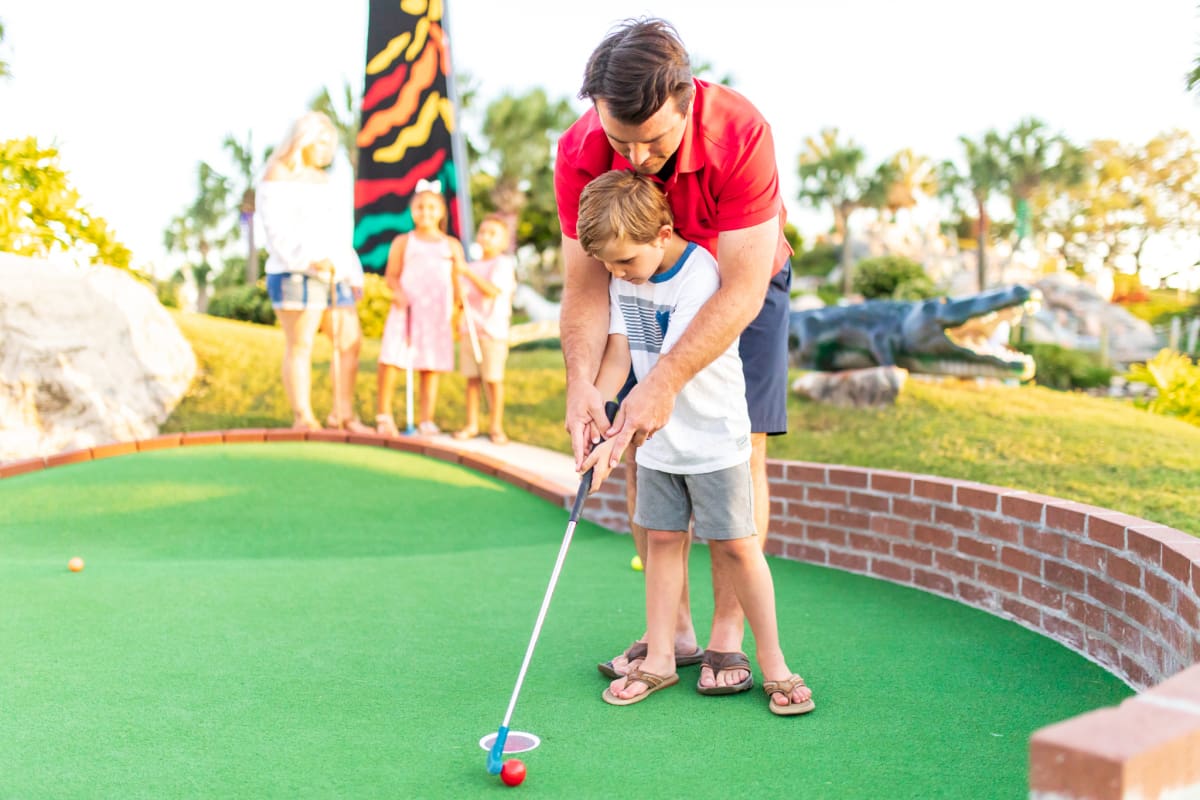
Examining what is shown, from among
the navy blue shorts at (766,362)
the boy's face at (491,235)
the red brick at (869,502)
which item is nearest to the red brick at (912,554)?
the red brick at (869,502)

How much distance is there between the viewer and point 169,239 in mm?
44562

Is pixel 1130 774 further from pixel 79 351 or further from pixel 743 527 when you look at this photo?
pixel 79 351

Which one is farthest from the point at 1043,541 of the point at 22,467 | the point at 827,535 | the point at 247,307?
the point at 247,307

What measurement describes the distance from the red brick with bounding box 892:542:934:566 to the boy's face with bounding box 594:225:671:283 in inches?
71.2

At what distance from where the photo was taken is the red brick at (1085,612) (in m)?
2.82

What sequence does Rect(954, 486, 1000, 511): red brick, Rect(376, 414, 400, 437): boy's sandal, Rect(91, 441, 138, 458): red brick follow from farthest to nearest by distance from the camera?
Rect(376, 414, 400, 437): boy's sandal
Rect(91, 441, 138, 458): red brick
Rect(954, 486, 1000, 511): red brick

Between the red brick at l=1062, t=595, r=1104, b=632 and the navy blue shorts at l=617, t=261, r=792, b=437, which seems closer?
the navy blue shorts at l=617, t=261, r=792, b=437

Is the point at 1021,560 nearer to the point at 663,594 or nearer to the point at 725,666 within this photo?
the point at 725,666

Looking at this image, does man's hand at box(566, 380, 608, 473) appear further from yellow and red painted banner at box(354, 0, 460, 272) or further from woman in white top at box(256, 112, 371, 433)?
yellow and red painted banner at box(354, 0, 460, 272)

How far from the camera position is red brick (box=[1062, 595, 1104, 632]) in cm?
282

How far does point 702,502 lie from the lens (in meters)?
2.44

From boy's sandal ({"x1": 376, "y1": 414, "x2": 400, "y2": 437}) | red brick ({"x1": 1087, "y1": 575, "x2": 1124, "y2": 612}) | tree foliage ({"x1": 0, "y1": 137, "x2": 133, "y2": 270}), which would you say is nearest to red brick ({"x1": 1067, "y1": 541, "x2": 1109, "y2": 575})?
red brick ({"x1": 1087, "y1": 575, "x2": 1124, "y2": 612})

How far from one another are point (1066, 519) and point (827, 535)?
121 cm

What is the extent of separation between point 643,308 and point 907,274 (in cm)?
2246
